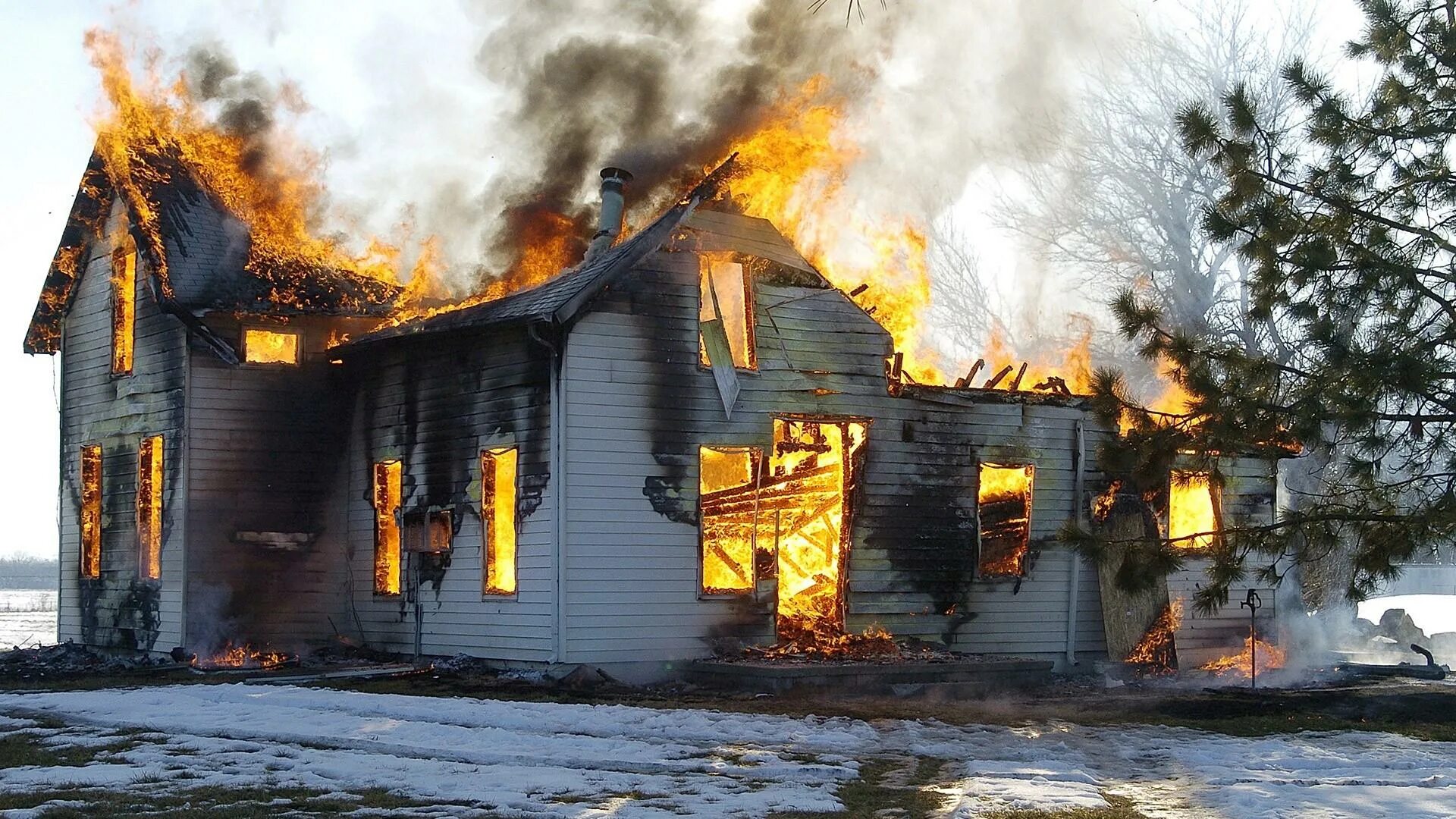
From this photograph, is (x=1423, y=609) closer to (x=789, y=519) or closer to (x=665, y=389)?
(x=789, y=519)

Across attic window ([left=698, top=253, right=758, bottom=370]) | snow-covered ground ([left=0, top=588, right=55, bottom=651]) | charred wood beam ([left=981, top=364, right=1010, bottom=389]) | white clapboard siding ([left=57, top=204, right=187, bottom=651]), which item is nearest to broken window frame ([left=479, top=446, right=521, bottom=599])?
attic window ([left=698, top=253, right=758, bottom=370])

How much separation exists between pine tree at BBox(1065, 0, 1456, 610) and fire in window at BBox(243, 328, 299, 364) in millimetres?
12576

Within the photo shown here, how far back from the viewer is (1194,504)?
21875mm

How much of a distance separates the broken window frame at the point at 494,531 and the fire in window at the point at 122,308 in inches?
262

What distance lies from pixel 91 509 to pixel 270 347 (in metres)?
4.58

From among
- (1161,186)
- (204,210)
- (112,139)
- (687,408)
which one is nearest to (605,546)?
(687,408)

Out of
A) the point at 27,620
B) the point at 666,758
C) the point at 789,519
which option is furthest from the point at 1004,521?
the point at 27,620

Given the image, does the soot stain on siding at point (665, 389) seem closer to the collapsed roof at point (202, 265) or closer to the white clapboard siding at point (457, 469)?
the white clapboard siding at point (457, 469)

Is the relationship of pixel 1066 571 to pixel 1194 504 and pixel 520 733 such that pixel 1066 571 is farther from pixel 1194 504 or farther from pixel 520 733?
pixel 520 733

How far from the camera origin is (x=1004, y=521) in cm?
2028

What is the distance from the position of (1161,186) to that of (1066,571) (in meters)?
14.5

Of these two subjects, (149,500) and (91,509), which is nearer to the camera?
(149,500)

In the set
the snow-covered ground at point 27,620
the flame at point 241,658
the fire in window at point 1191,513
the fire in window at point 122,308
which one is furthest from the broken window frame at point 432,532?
the fire in window at point 1191,513

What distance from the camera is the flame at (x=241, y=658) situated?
19203 mm
